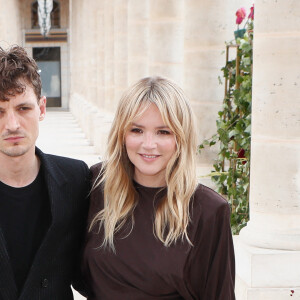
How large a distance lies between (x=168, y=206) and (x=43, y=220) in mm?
396

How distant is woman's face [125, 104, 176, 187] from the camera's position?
2.32 meters

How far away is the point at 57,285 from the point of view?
241 centimetres

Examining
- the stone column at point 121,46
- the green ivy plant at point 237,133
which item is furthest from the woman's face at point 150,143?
the stone column at point 121,46

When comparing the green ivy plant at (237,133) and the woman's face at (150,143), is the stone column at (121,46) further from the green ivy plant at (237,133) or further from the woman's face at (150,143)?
the woman's face at (150,143)

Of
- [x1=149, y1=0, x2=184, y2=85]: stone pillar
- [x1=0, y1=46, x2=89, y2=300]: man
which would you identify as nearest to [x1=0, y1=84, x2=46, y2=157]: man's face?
[x1=0, y1=46, x2=89, y2=300]: man

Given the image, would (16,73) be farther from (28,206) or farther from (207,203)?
(207,203)

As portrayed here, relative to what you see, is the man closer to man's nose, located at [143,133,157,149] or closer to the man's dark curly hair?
the man's dark curly hair

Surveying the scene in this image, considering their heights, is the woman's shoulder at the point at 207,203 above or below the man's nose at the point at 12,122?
below

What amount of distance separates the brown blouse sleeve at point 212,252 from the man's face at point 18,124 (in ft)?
1.91

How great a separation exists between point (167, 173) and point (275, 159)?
6.03ft

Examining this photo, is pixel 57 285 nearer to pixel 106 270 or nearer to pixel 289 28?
pixel 106 270

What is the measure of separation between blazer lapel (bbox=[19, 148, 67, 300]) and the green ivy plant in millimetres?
2892

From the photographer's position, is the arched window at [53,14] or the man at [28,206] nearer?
the man at [28,206]

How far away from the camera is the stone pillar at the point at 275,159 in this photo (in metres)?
4.02
